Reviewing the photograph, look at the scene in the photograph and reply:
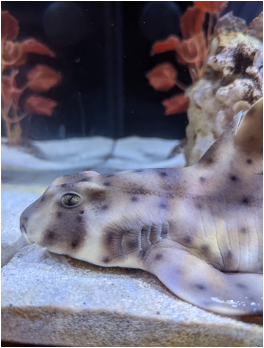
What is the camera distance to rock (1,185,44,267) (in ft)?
8.41

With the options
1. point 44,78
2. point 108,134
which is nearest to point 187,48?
point 44,78

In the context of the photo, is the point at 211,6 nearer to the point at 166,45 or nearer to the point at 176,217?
the point at 166,45

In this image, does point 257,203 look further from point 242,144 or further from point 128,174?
point 128,174

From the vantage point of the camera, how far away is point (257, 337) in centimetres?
115

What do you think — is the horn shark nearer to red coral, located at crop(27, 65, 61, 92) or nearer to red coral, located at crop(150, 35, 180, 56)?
red coral, located at crop(27, 65, 61, 92)

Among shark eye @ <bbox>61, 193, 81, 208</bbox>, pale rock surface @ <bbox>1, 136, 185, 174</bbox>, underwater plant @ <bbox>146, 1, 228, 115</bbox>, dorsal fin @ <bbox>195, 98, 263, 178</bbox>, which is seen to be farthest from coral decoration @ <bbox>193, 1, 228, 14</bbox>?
shark eye @ <bbox>61, 193, 81, 208</bbox>

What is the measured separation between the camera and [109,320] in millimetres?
1256

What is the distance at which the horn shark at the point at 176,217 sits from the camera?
1.52 metres

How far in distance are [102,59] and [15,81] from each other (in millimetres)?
995

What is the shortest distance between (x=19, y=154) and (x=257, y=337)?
11.3ft

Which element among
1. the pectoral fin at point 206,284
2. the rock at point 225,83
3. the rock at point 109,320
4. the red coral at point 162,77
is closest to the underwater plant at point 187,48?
the red coral at point 162,77

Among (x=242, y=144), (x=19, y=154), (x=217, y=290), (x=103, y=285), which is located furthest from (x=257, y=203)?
(x=19, y=154)

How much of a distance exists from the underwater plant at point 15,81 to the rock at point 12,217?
675 mm

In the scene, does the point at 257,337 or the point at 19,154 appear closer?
the point at 257,337
